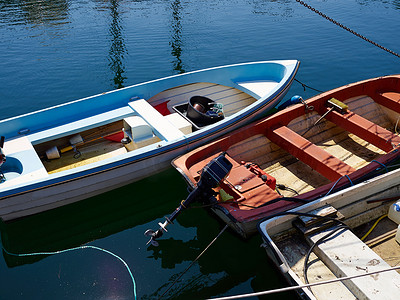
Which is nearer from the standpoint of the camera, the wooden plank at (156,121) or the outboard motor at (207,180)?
the outboard motor at (207,180)

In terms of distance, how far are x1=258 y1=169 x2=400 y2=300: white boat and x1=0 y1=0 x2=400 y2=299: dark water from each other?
776 millimetres

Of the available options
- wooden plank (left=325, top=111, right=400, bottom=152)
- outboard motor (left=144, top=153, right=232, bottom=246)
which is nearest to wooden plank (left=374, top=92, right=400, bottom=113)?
wooden plank (left=325, top=111, right=400, bottom=152)

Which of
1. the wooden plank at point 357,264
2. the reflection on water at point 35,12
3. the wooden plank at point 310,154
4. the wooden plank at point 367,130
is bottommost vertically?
the reflection on water at point 35,12

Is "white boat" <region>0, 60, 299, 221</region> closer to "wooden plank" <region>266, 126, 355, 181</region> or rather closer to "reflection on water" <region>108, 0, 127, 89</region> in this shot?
"wooden plank" <region>266, 126, 355, 181</region>

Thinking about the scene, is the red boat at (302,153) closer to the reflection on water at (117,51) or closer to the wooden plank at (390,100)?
the wooden plank at (390,100)

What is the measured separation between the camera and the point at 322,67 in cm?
1302

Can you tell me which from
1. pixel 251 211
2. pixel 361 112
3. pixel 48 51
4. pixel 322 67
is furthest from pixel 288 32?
pixel 251 211

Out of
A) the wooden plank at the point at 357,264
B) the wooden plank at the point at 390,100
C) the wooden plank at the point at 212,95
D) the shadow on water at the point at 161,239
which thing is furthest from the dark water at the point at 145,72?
the wooden plank at the point at 390,100

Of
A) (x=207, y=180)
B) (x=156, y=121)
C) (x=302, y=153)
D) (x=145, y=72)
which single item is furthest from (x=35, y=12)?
(x=207, y=180)

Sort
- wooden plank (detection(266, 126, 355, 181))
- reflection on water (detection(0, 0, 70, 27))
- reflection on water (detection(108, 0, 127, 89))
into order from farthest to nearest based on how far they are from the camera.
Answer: reflection on water (detection(0, 0, 70, 27)) < reflection on water (detection(108, 0, 127, 89)) < wooden plank (detection(266, 126, 355, 181))

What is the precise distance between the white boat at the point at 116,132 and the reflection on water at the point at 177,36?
4571 millimetres

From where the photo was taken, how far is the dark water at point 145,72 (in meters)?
5.70

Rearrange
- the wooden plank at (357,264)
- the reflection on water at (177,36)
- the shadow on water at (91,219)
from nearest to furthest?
the wooden plank at (357,264), the shadow on water at (91,219), the reflection on water at (177,36)

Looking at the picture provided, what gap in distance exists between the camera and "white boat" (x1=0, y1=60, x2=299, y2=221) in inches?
250
